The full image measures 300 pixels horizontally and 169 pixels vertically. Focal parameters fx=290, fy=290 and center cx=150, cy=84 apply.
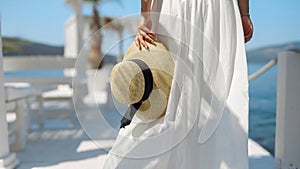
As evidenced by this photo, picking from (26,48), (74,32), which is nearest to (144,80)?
(74,32)

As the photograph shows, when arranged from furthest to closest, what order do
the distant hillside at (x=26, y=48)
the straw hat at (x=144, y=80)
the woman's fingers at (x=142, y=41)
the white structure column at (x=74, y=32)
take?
the distant hillside at (x=26, y=48), the white structure column at (x=74, y=32), the woman's fingers at (x=142, y=41), the straw hat at (x=144, y=80)

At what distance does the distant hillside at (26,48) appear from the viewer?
824 cm

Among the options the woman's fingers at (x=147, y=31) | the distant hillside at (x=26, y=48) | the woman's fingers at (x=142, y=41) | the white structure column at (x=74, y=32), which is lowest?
the distant hillside at (x=26, y=48)

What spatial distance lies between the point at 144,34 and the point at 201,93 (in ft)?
1.22

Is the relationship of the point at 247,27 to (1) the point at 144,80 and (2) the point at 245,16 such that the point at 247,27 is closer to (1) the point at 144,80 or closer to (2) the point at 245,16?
(2) the point at 245,16

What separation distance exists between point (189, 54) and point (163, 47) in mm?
121

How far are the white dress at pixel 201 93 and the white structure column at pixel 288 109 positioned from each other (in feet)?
2.90

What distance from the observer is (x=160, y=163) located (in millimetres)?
1405

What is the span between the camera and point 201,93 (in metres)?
1.33

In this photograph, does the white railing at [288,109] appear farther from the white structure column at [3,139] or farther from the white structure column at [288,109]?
the white structure column at [3,139]

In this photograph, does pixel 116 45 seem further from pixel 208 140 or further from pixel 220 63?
pixel 208 140

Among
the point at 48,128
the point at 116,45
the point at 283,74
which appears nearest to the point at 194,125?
the point at 116,45

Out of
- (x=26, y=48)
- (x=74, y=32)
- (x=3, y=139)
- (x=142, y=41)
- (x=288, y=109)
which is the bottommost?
(x=26, y=48)

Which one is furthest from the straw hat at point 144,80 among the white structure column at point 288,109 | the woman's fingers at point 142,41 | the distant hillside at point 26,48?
the distant hillside at point 26,48
